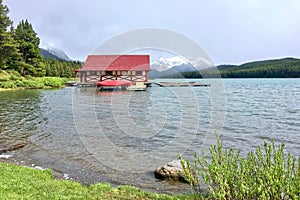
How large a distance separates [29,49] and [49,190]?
52752 millimetres

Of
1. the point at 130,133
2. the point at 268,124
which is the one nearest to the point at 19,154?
the point at 130,133

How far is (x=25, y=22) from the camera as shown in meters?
53.8

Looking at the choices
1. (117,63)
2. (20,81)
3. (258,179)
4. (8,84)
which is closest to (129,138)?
(258,179)

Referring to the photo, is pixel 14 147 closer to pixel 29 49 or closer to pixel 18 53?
pixel 18 53

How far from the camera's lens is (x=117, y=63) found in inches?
2148

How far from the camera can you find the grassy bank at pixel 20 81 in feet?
136

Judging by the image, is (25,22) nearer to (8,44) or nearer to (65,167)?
(8,44)

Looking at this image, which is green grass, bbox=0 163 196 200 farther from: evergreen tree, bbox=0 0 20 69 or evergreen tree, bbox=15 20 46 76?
evergreen tree, bbox=15 20 46 76

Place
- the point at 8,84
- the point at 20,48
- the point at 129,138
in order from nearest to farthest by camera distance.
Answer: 1. the point at 129,138
2. the point at 8,84
3. the point at 20,48

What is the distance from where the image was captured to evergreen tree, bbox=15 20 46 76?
5062cm

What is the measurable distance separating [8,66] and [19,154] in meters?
44.5

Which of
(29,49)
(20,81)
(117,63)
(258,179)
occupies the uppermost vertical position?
(29,49)

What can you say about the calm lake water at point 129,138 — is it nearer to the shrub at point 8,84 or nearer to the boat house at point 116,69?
the shrub at point 8,84

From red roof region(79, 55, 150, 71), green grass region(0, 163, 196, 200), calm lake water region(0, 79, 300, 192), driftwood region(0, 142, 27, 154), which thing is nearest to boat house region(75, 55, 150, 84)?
red roof region(79, 55, 150, 71)
